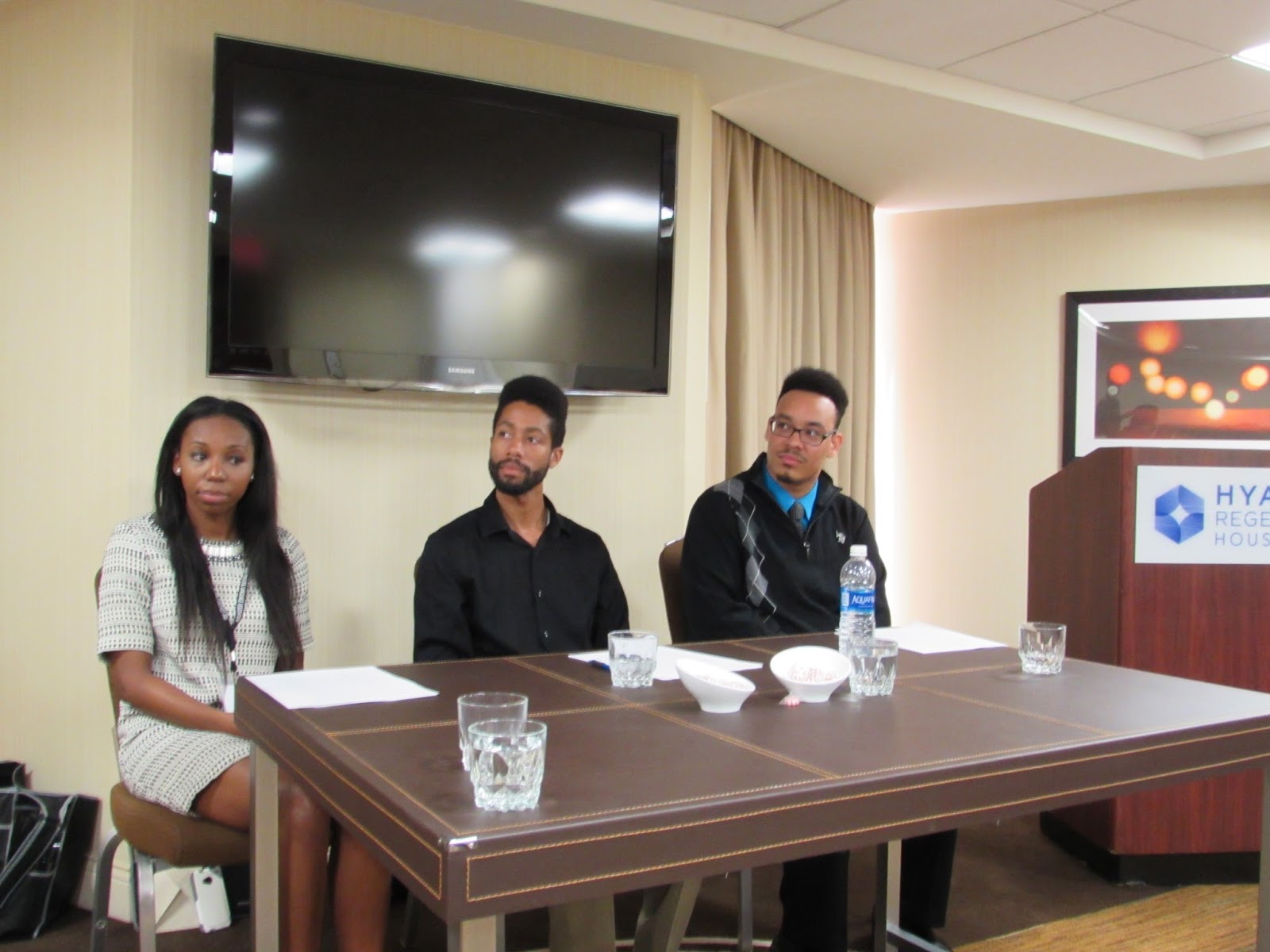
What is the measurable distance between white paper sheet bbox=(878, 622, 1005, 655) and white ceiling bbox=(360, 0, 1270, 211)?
176 centimetres

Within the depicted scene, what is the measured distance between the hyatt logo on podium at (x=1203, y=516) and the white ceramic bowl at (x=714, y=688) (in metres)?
1.99

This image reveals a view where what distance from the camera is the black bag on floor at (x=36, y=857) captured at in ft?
8.71

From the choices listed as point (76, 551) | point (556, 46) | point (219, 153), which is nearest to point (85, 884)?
point (76, 551)

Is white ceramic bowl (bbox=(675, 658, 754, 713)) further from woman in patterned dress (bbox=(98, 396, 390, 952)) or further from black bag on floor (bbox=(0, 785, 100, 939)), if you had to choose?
black bag on floor (bbox=(0, 785, 100, 939))

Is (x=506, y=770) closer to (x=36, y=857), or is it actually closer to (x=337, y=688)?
(x=337, y=688)

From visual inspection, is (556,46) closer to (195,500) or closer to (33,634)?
(195,500)

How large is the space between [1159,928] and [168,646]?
2454 millimetres

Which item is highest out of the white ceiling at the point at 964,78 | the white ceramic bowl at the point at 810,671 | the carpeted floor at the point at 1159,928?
the white ceiling at the point at 964,78

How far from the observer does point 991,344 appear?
5.40 meters

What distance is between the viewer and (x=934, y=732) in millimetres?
1584

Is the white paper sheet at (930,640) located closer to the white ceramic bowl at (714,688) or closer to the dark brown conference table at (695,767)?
the dark brown conference table at (695,767)

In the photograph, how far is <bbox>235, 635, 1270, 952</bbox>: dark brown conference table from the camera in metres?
1.14

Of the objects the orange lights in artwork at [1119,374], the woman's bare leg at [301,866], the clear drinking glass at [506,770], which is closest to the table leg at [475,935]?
the clear drinking glass at [506,770]

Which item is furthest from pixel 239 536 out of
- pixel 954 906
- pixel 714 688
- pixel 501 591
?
pixel 954 906
